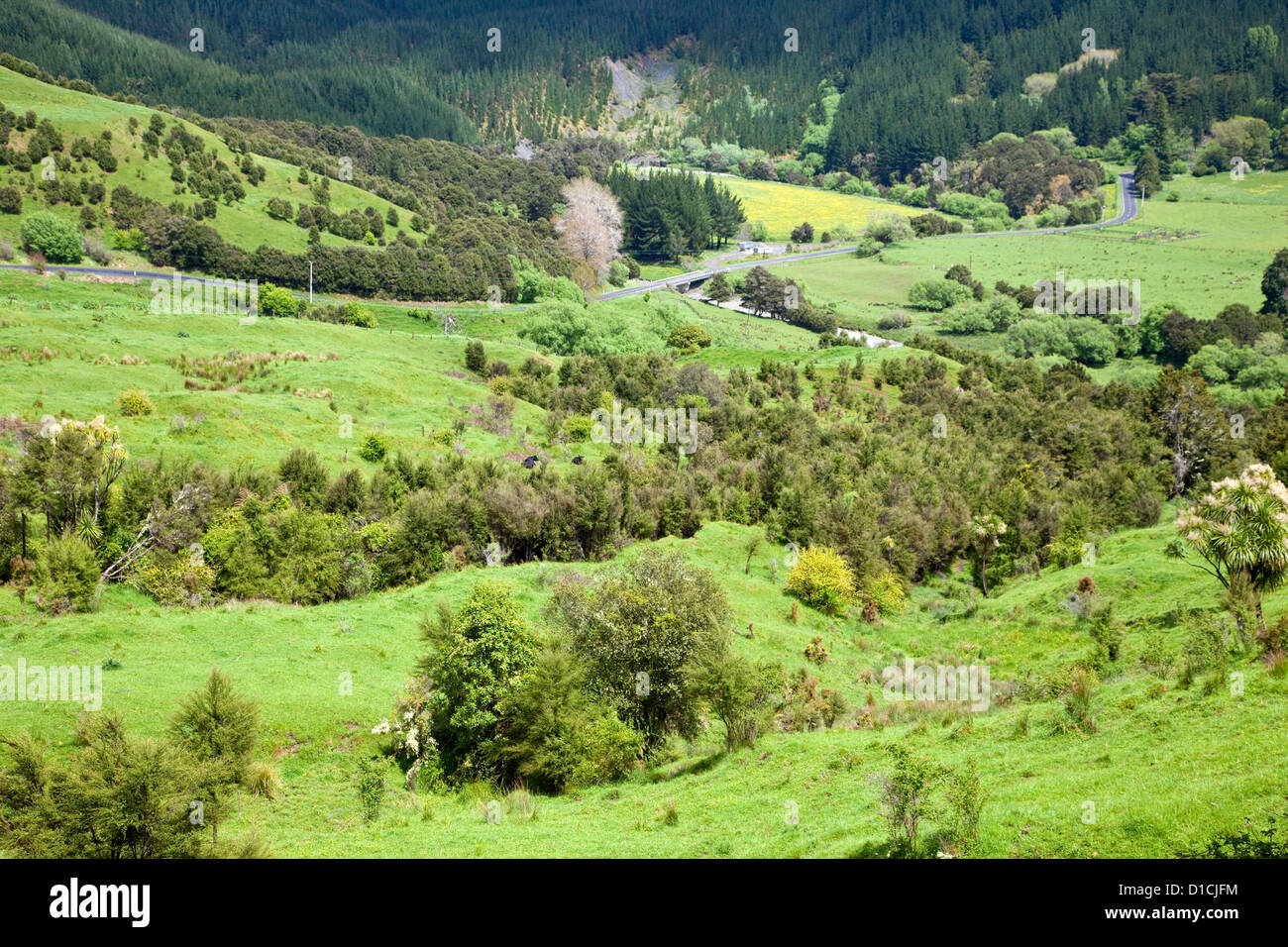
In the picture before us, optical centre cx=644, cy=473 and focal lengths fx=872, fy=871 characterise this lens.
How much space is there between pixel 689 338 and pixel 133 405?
65.7 m

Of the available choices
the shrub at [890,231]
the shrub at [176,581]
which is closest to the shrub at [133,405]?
the shrub at [176,581]

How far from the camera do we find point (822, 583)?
44.2 metres

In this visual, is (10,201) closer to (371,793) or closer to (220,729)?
(220,729)

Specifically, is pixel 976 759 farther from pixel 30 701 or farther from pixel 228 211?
pixel 228 211

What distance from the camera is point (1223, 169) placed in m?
193

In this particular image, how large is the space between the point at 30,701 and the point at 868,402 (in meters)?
69.1

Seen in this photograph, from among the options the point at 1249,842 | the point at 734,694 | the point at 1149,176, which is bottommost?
the point at 734,694

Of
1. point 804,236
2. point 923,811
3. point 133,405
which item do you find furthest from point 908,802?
point 804,236

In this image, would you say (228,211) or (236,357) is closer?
(236,357)

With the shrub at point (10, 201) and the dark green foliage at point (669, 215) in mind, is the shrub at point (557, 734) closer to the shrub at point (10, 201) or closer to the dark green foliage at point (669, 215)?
the shrub at point (10, 201)

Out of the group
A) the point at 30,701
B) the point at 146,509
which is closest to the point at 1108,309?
the point at 146,509

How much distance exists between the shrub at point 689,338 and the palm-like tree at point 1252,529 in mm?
77010

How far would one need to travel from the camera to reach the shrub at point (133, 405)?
154 feet
